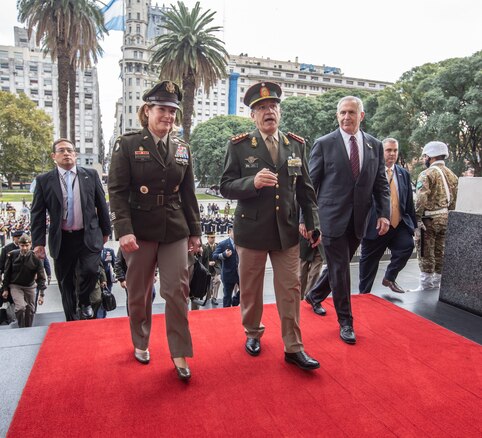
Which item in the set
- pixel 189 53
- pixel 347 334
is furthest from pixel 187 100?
pixel 347 334

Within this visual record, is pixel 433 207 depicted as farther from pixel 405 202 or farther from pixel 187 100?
pixel 187 100

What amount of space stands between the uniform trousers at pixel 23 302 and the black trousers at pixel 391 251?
236 inches

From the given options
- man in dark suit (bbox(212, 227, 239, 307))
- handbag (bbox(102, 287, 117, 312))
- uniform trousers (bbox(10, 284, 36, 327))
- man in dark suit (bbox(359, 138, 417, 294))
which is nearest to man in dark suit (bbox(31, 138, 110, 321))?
handbag (bbox(102, 287, 117, 312))

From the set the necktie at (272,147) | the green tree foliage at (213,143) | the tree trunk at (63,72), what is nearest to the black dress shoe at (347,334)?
the necktie at (272,147)

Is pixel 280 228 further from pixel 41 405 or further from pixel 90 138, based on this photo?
pixel 90 138

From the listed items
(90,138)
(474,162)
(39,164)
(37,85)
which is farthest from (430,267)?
(37,85)

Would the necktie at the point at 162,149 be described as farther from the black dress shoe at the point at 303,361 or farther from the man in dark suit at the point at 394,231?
the man in dark suit at the point at 394,231

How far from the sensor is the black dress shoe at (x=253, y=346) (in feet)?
9.93

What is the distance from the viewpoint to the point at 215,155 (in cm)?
5866

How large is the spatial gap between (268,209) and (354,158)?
3.35 ft

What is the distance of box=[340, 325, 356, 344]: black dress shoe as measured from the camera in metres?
3.28

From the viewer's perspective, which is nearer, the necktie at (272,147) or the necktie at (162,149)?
the necktie at (162,149)

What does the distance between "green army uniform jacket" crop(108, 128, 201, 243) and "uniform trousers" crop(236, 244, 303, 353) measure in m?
0.60

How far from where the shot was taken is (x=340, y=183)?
3398 millimetres
